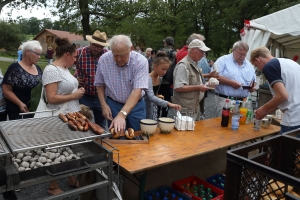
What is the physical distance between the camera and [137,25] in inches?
742

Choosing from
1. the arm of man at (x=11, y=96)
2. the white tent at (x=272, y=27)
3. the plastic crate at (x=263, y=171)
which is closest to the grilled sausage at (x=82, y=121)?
the plastic crate at (x=263, y=171)

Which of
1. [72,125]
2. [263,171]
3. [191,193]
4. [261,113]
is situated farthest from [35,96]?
[263,171]

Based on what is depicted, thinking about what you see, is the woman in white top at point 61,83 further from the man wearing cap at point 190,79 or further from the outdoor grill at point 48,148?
the man wearing cap at point 190,79

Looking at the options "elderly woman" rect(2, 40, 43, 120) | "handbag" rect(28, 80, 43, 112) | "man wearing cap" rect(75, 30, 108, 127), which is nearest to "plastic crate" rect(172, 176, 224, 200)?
"man wearing cap" rect(75, 30, 108, 127)

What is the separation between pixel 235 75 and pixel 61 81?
2.45m

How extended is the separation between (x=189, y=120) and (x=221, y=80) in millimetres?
1335

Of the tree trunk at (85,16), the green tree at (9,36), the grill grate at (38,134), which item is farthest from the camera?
the green tree at (9,36)

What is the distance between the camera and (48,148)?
1721 mm

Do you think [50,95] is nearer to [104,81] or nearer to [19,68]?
[104,81]

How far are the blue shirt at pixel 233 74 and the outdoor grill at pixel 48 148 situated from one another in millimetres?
2521

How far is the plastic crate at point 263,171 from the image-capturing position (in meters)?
1.17

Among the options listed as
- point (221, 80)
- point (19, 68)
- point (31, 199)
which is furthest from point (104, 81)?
point (221, 80)

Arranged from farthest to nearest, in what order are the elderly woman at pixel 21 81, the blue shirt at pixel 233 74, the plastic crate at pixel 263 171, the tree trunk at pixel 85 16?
the tree trunk at pixel 85 16 < the blue shirt at pixel 233 74 < the elderly woman at pixel 21 81 < the plastic crate at pixel 263 171

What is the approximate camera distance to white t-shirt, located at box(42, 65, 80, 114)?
2678mm
